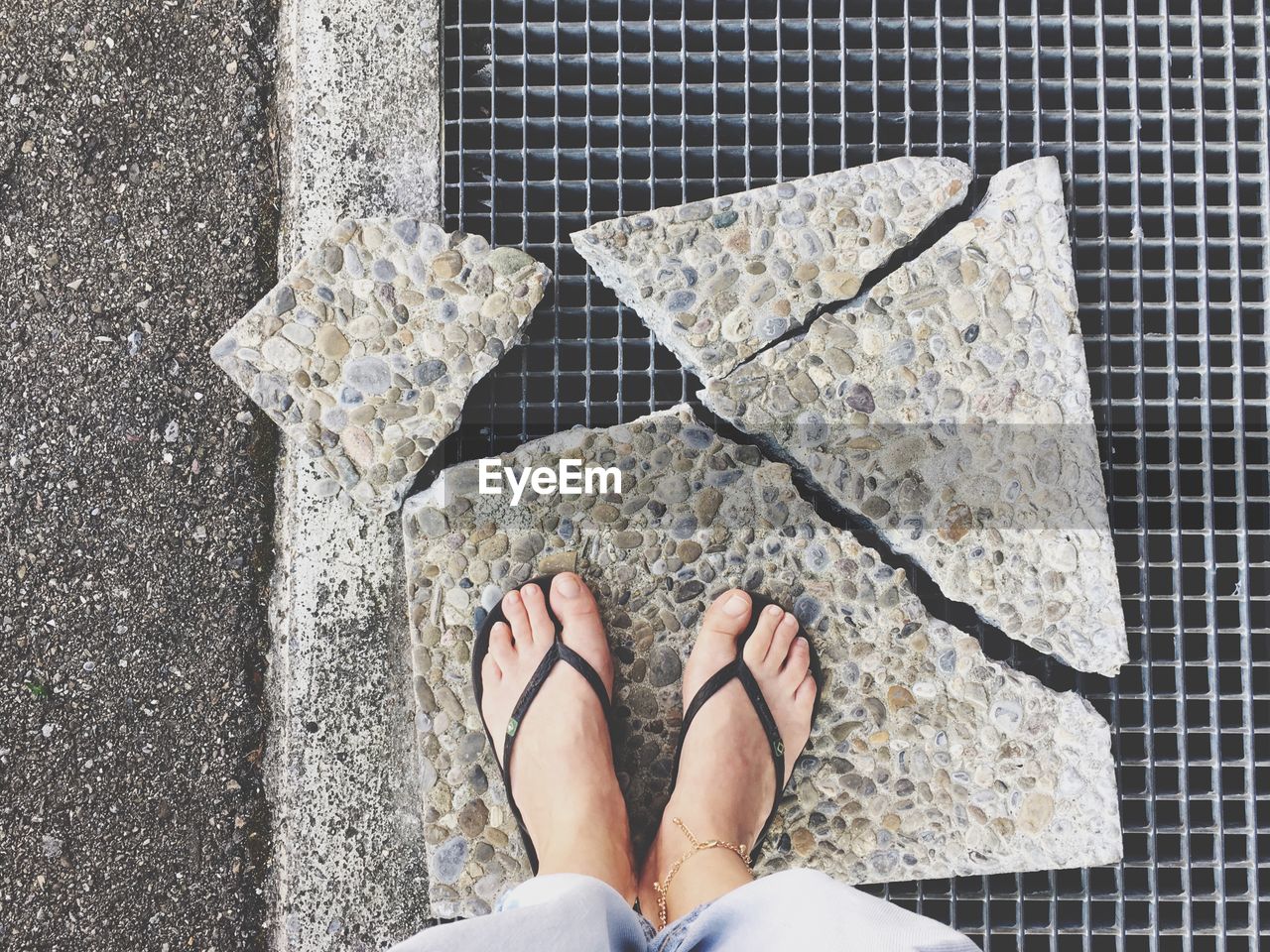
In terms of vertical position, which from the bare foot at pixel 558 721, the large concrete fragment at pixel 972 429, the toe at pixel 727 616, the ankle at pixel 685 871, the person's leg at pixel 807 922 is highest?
the large concrete fragment at pixel 972 429

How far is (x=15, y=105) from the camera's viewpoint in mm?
2035

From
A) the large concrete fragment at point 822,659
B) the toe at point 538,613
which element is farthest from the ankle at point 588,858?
the toe at point 538,613

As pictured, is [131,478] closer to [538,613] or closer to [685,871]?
[538,613]

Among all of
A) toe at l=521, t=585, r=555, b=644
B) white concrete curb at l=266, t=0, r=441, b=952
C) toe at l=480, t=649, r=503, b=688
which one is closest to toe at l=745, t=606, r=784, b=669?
toe at l=521, t=585, r=555, b=644

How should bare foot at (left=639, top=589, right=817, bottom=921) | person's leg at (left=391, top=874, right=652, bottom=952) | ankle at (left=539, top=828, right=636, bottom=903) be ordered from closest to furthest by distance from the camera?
person's leg at (left=391, top=874, right=652, bottom=952), ankle at (left=539, top=828, right=636, bottom=903), bare foot at (left=639, top=589, right=817, bottom=921)

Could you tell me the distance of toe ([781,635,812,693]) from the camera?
193 centimetres

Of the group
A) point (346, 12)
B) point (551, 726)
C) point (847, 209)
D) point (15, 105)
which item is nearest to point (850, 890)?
point (551, 726)

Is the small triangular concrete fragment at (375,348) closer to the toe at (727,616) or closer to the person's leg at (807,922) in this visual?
the toe at (727,616)

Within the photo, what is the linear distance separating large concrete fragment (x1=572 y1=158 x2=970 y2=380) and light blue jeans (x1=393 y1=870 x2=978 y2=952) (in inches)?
39.3

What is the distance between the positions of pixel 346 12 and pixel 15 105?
0.76 meters

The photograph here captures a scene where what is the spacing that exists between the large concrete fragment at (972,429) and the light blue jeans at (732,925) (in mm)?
700

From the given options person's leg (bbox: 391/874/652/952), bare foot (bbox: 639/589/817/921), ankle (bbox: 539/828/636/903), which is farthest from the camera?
bare foot (bbox: 639/589/817/921)

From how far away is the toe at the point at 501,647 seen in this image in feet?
6.39

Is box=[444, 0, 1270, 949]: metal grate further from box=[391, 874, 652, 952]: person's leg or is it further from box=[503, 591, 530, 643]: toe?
box=[391, 874, 652, 952]: person's leg
